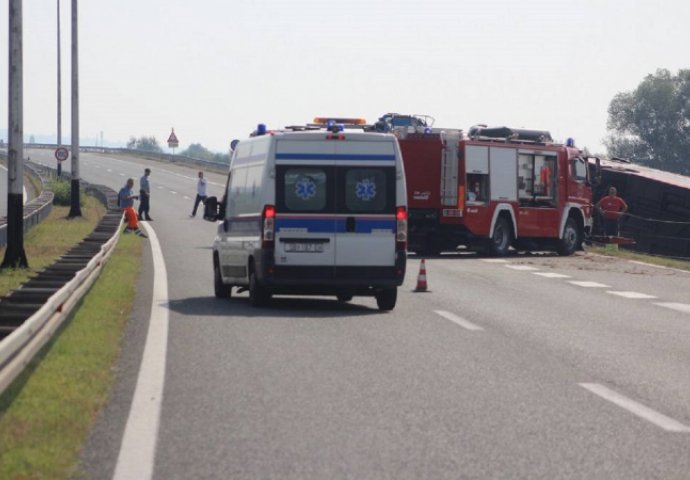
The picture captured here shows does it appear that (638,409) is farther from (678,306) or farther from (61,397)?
(678,306)

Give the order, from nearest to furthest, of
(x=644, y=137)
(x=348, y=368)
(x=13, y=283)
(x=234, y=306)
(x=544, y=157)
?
(x=348, y=368), (x=234, y=306), (x=13, y=283), (x=544, y=157), (x=644, y=137)

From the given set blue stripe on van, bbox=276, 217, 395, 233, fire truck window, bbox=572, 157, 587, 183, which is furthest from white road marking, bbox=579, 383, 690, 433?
fire truck window, bbox=572, 157, 587, 183

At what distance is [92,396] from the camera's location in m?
9.95

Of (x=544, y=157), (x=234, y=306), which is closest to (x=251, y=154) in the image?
(x=234, y=306)

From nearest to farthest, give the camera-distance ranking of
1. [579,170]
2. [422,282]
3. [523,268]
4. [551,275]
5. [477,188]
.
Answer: [422,282]
[551,275]
[523,268]
[477,188]
[579,170]

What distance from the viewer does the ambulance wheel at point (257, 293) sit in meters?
18.1

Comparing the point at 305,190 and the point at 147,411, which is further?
the point at 305,190

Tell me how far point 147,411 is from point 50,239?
1043 inches

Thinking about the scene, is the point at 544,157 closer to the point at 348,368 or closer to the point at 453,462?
the point at 348,368

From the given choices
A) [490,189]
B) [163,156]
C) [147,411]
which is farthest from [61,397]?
[163,156]

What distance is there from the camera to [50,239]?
35188mm

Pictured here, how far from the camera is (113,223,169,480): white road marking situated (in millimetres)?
7484

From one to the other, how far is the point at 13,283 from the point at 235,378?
10.7m

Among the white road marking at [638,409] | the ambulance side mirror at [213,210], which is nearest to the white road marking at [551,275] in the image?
the ambulance side mirror at [213,210]
